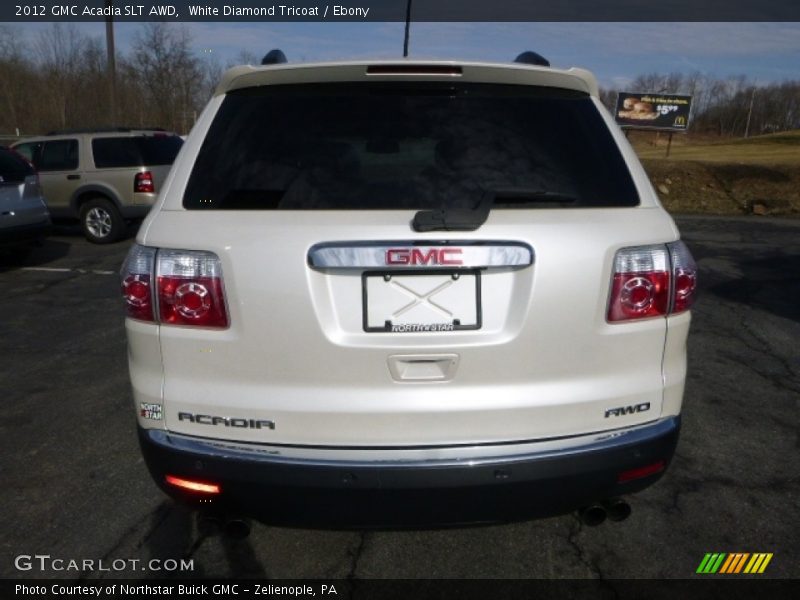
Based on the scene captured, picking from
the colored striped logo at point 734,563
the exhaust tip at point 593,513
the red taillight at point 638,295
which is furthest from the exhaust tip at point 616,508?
the red taillight at point 638,295

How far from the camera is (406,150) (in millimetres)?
2309

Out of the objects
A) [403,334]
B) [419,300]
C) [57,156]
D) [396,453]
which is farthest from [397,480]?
[57,156]

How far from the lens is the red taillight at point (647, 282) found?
216cm

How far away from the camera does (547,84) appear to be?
7.96ft

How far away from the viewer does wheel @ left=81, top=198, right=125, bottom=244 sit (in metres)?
11.6

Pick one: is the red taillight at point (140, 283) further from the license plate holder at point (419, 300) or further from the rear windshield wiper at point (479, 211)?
the rear windshield wiper at point (479, 211)

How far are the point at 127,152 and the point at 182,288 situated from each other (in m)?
10.5

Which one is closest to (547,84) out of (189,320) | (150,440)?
(189,320)

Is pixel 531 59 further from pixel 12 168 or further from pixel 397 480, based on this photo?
pixel 12 168

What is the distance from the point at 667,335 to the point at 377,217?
3.52ft

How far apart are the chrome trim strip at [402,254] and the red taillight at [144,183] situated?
1035 centimetres

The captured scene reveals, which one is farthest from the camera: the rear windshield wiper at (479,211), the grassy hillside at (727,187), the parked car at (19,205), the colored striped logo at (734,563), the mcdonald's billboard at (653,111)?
the mcdonald's billboard at (653,111)

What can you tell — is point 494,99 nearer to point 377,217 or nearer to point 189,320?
point 377,217

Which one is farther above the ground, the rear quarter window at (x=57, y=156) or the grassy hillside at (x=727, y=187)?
the rear quarter window at (x=57, y=156)
